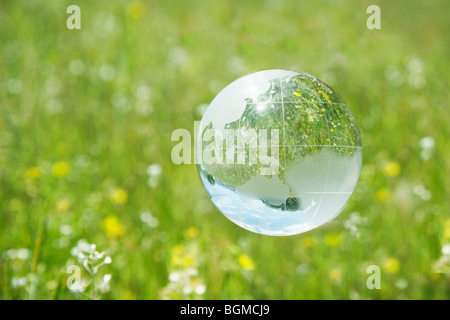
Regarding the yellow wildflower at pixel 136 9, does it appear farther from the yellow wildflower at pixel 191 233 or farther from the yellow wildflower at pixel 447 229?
the yellow wildflower at pixel 447 229

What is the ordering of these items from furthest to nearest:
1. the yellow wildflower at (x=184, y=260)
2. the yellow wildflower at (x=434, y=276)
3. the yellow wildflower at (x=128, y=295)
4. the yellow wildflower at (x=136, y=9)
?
the yellow wildflower at (x=136, y=9) → the yellow wildflower at (x=434, y=276) → the yellow wildflower at (x=128, y=295) → the yellow wildflower at (x=184, y=260)

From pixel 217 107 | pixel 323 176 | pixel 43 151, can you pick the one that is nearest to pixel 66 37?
pixel 43 151

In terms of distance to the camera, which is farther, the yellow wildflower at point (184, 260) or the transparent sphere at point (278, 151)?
the yellow wildflower at point (184, 260)

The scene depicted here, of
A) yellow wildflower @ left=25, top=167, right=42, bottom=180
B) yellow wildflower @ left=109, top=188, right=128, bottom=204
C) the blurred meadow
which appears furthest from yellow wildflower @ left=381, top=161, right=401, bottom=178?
yellow wildflower @ left=25, top=167, right=42, bottom=180

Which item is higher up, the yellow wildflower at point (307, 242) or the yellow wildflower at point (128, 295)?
the yellow wildflower at point (307, 242)

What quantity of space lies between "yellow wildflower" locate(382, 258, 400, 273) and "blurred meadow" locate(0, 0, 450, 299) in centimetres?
1

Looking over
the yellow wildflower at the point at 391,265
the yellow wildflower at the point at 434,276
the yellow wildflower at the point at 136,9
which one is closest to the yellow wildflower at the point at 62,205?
the yellow wildflower at the point at 391,265

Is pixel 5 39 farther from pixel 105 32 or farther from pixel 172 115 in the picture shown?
pixel 172 115

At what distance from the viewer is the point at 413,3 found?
262 inches

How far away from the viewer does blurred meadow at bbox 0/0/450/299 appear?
3.41 metres

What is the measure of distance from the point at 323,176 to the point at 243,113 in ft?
1.46

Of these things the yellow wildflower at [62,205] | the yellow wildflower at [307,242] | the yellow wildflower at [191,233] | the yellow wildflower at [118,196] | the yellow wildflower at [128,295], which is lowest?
the yellow wildflower at [128,295]

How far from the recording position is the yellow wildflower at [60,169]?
4.34m

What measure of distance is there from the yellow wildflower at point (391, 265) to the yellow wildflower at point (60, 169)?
2.74 m
